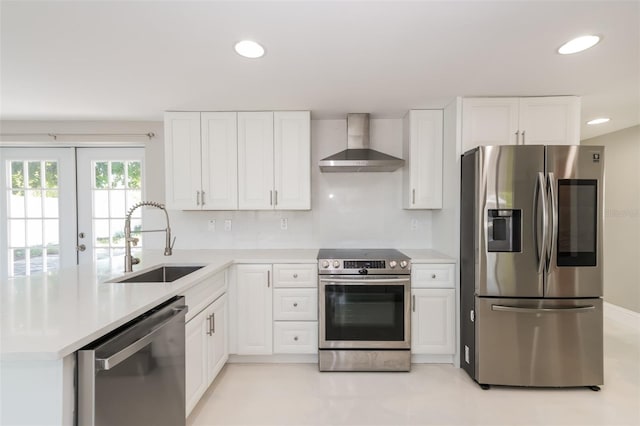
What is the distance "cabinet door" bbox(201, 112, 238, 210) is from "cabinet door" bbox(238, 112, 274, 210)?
58 mm

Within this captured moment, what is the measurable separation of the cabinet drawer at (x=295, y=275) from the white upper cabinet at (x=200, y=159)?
0.82 meters

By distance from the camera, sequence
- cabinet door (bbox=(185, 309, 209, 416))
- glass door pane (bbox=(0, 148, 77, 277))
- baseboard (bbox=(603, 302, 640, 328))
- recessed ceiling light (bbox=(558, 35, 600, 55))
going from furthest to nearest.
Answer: baseboard (bbox=(603, 302, 640, 328))
glass door pane (bbox=(0, 148, 77, 277))
cabinet door (bbox=(185, 309, 209, 416))
recessed ceiling light (bbox=(558, 35, 600, 55))

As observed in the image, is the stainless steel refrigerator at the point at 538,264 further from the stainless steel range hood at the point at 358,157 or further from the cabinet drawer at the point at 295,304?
the cabinet drawer at the point at 295,304

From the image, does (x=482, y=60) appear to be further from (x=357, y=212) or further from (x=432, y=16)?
(x=357, y=212)

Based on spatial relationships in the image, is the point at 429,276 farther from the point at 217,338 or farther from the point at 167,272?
the point at 167,272

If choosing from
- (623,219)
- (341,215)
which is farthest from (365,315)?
(623,219)

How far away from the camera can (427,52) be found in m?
1.73

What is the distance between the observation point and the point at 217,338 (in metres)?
2.24

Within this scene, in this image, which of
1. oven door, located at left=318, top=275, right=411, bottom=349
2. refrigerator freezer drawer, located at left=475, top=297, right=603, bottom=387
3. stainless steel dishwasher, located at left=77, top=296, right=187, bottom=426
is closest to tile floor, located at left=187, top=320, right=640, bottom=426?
refrigerator freezer drawer, located at left=475, top=297, right=603, bottom=387

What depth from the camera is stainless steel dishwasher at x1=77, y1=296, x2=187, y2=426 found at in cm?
101

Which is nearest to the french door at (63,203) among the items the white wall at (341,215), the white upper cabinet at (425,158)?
the white wall at (341,215)

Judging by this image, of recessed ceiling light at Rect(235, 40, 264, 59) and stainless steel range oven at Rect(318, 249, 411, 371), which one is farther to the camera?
stainless steel range oven at Rect(318, 249, 411, 371)

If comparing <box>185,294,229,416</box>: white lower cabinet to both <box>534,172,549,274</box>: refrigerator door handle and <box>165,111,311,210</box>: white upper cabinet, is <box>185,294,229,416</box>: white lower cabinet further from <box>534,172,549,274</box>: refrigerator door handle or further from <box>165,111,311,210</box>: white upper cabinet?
<box>534,172,549,274</box>: refrigerator door handle

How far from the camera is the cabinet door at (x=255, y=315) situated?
2.54m
